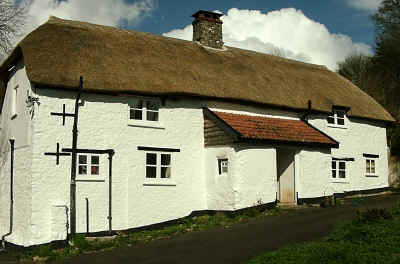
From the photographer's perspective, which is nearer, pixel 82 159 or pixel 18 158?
pixel 82 159

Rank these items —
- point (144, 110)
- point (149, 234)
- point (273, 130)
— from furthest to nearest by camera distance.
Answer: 1. point (273, 130)
2. point (144, 110)
3. point (149, 234)

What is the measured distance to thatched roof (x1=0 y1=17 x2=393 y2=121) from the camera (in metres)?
15.4

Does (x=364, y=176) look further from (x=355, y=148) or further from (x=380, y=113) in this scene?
(x=380, y=113)

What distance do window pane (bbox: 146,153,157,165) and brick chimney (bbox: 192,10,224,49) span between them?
7608mm

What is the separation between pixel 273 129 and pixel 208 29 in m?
6.76

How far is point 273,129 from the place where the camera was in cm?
1795

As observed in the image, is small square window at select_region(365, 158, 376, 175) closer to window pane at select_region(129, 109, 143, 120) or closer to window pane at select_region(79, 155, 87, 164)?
window pane at select_region(129, 109, 143, 120)

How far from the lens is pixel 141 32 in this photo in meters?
20.5

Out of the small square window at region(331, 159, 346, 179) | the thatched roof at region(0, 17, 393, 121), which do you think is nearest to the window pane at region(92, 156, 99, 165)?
the thatched roof at region(0, 17, 393, 121)

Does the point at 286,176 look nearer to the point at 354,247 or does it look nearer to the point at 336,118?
the point at 336,118

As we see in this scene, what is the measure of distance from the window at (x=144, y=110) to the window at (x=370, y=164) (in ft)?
36.1

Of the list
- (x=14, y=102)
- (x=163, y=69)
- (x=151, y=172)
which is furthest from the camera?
(x=163, y=69)

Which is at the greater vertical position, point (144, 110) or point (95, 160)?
point (144, 110)

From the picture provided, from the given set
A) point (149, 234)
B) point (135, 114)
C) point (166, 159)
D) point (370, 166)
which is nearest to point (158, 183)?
point (166, 159)
